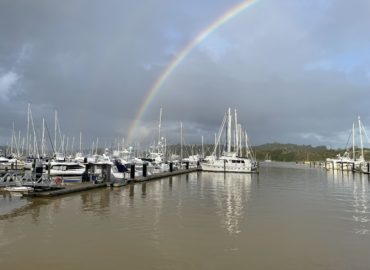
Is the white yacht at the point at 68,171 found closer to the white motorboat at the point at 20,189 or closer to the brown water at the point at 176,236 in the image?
the white motorboat at the point at 20,189

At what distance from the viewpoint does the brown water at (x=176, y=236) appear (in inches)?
542

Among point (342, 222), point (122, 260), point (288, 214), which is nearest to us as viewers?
point (122, 260)

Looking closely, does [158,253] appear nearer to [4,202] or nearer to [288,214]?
[288,214]

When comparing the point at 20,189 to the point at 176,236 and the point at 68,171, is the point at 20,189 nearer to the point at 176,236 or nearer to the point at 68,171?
the point at 176,236

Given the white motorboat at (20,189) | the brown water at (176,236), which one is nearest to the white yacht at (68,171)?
the white motorboat at (20,189)

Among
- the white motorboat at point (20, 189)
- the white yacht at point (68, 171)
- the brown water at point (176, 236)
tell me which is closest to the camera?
the brown water at point (176, 236)

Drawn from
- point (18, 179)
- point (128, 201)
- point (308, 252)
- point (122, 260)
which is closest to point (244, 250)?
point (308, 252)

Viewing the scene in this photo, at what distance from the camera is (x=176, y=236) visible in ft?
58.0

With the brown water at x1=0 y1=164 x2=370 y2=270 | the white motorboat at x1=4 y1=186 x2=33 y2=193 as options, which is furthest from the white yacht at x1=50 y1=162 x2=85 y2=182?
the brown water at x1=0 y1=164 x2=370 y2=270

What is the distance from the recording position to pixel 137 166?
72.1 meters

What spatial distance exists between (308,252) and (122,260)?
7.61 m

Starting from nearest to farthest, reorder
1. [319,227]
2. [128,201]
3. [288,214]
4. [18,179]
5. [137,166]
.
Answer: [319,227] → [288,214] → [128,201] → [18,179] → [137,166]

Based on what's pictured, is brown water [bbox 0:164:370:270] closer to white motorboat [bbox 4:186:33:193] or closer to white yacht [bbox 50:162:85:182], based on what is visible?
white motorboat [bbox 4:186:33:193]

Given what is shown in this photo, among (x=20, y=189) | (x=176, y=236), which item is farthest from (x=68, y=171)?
(x=176, y=236)
